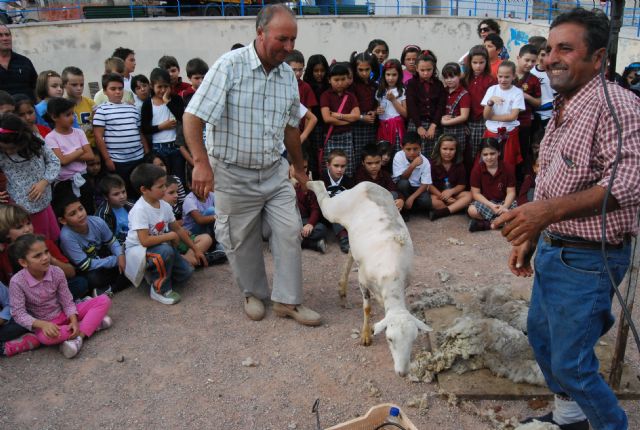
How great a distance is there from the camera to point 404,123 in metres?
7.27

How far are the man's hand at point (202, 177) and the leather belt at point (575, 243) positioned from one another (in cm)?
227

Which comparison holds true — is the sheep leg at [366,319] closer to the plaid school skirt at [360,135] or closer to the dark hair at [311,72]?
the plaid school skirt at [360,135]

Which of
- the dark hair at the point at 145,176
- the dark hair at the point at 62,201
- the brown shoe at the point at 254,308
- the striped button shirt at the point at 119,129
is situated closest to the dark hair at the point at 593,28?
the brown shoe at the point at 254,308

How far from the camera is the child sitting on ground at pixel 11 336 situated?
4180mm

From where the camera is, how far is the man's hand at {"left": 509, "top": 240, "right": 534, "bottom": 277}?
304 cm

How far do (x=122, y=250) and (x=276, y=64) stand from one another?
99.6 inches

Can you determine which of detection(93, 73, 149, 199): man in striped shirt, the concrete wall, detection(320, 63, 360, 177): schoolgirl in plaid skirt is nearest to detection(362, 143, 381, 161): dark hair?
detection(320, 63, 360, 177): schoolgirl in plaid skirt

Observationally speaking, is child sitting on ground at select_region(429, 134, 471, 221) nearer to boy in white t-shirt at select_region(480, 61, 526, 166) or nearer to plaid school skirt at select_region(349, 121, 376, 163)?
boy in white t-shirt at select_region(480, 61, 526, 166)

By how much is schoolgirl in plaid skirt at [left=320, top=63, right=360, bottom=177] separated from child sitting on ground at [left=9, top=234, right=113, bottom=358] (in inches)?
135

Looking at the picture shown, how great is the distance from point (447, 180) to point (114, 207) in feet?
13.2

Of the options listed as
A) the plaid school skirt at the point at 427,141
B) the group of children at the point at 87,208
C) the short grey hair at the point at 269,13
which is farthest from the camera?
Answer: the plaid school skirt at the point at 427,141

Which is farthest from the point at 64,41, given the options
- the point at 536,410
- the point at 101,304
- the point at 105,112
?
the point at 536,410

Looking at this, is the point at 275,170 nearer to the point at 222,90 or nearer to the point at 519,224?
the point at 222,90

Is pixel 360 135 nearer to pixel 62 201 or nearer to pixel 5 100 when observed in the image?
pixel 62 201
